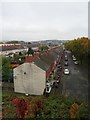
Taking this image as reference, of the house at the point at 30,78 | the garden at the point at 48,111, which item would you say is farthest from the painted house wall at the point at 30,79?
the garden at the point at 48,111

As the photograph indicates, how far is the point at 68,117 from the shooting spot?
743cm

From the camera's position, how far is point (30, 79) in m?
14.0

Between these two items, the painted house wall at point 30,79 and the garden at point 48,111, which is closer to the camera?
the garden at point 48,111

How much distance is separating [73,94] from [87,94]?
1.76 meters

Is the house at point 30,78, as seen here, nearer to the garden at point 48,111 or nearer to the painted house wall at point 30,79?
the painted house wall at point 30,79

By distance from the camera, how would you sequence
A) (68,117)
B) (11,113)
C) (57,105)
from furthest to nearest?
1. (57,105)
2. (11,113)
3. (68,117)

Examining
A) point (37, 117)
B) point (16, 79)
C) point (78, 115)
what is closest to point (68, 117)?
point (78, 115)

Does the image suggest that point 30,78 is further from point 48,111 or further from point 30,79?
point 48,111

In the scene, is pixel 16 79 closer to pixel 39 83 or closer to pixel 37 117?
pixel 39 83

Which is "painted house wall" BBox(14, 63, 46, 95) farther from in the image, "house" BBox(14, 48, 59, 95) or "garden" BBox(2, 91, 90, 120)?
"garden" BBox(2, 91, 90, 120)

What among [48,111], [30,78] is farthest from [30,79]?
[48,111]

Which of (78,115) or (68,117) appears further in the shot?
(68,117)

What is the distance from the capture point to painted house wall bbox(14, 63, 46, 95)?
13684 mm

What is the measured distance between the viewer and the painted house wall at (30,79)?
13684 millimetres
